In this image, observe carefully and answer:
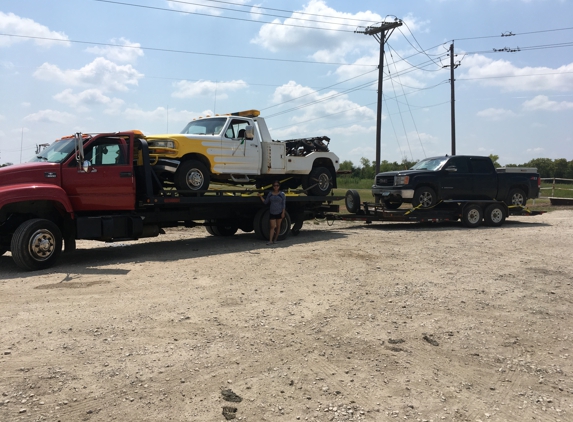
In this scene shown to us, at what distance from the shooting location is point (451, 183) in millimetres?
16172

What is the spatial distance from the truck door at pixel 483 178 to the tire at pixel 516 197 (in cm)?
76

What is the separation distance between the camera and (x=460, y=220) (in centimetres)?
1766

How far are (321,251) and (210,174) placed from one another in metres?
3.16

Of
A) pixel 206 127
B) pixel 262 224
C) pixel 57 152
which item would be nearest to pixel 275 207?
pixel 262 224

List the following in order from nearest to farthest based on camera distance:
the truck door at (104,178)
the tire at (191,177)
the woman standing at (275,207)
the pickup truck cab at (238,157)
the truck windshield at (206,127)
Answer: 1. the truck door at (104,178)
2. the pickup truck cab at (238,157)
3. the tire at (191,177)
4. the truck windshield at (206,127)
5. the woman standing at (275,207)

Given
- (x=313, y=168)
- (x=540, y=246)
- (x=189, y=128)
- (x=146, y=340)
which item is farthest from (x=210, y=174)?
(x=540, y=246)

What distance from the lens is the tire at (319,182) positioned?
1431cm

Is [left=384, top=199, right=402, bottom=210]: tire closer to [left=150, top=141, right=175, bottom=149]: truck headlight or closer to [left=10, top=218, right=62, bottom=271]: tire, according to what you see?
[left=150, top=141, right=175, bottom=149]: truck headlight

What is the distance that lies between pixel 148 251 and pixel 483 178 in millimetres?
11102

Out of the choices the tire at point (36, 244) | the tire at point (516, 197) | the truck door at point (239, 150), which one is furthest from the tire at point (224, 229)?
the tire at point (516, 197)

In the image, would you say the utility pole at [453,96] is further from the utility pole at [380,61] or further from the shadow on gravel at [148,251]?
the shadow on gravel at [148,251]

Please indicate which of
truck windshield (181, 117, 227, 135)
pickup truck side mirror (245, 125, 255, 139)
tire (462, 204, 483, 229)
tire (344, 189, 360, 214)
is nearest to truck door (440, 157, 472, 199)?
tire (462, 204, 483, 229)

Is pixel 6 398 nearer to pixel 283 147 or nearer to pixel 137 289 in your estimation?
pixel 137 289

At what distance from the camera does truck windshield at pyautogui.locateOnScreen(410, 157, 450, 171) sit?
16.2 m
